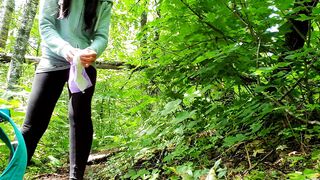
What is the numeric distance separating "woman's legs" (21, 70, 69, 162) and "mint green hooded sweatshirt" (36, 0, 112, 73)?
0.06 meters

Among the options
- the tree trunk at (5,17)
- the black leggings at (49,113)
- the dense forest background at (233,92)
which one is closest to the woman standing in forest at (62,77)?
the black leggings at (49,113)

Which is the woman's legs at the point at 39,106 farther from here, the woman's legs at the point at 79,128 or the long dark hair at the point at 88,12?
the long dark hair at the point at 88,12

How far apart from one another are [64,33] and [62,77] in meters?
0.31

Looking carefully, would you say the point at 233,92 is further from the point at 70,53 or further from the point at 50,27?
the point at 50,27

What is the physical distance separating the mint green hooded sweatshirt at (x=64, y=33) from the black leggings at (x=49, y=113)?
9 cm

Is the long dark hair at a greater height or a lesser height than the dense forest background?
greater

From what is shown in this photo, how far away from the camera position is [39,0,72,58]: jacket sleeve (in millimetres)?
2133

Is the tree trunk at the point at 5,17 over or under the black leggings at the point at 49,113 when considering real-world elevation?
over

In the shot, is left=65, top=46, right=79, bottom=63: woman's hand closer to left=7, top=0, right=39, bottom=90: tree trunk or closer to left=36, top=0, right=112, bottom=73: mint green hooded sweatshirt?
left=36, top=0, right=112, bottom=73: mint green hooded sweatshirt

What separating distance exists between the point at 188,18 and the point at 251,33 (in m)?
0.44

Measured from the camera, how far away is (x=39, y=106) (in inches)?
88.3

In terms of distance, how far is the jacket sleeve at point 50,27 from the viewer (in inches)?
84.0

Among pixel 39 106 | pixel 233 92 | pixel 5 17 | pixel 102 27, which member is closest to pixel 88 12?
pixel 102 27

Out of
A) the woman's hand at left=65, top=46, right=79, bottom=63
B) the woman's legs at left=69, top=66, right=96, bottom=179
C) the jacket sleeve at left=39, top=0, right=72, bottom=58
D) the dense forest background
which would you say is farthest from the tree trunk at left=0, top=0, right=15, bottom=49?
the woman's hand at left=65, top=46, right=79, bottom=63
